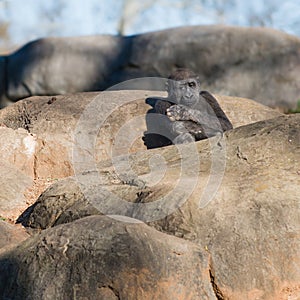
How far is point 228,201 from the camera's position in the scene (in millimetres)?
3787

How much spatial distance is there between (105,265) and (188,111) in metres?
2.23

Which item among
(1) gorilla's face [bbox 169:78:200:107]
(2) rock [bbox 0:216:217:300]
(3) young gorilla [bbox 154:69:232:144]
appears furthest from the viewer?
(1) gorilla's face [bbox 169:78:200:107]

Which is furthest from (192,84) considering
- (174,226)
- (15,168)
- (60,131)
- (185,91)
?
(174,226)

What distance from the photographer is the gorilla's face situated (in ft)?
17.5

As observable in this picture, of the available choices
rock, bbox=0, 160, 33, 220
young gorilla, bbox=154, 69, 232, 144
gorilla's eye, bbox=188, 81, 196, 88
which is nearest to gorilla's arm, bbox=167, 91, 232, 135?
young gorilla, bbox=154, 69, 232, 144

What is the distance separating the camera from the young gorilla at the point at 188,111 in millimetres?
5176

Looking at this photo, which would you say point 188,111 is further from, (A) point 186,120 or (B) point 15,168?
(B) point 15,168

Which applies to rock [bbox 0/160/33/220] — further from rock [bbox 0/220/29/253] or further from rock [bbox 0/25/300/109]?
rock [bbox 0/25/300/109]

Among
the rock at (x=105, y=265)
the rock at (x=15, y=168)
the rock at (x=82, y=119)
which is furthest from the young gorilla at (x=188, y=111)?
the rock at (x=105, y=265)

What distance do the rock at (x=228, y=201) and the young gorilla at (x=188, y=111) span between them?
58cm

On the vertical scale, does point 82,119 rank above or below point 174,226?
below

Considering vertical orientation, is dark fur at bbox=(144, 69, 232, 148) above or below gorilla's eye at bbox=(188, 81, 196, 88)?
below

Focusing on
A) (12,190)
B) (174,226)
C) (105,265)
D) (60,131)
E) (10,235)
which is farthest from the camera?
(60,131)

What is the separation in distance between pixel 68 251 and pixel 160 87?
842 cm
